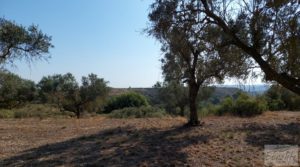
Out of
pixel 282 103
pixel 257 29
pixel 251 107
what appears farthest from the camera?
A: pixel 282 103

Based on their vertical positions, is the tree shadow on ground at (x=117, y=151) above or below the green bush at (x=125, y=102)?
below

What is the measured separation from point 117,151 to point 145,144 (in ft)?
3.81

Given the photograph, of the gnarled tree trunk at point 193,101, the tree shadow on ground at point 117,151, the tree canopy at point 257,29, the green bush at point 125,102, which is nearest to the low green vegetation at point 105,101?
the green bush at point 125,102

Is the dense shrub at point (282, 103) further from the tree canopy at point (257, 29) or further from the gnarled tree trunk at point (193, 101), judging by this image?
the tree canopy at point (257, 29)

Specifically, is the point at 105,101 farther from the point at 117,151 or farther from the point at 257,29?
the point at 257,29

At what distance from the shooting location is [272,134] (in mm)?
12398

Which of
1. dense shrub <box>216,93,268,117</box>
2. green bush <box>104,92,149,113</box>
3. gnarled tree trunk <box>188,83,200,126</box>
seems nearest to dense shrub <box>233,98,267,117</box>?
dense shrub <box>216,93,268,117</box>

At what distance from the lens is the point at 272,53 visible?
291 inches

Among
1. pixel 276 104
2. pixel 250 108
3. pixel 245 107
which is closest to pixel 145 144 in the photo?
pixel 250 108

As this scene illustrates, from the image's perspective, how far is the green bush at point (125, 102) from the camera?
38.7m

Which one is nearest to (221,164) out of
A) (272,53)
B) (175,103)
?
(272,53)

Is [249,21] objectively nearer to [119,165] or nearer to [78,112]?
[119,165]

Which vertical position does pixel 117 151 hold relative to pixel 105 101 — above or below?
below

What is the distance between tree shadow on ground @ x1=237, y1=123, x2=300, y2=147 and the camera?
11188 mm
